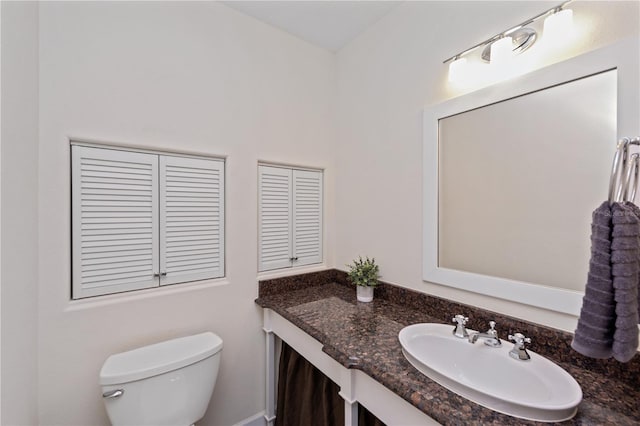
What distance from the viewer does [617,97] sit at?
0.90 meters

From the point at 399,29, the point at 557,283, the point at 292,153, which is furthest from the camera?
the point at 292,153

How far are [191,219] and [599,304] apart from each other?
1.64m

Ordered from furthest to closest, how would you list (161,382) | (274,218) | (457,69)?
(274,218), (457,69), (161,382)

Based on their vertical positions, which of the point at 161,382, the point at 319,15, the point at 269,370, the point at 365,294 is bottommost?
the point at 269,370

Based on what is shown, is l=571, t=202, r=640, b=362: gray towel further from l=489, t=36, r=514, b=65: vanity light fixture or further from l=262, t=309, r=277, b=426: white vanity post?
l=262, t=309, r=277, b=426: white vanity post

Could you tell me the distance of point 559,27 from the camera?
1.00m

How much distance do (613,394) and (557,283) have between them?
13.8 inches

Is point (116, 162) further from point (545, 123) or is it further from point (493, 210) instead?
point (545, 123)

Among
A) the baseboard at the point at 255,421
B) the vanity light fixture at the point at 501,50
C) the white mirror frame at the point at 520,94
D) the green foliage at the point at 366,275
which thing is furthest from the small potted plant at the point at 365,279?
the vanity light fixture at the point at 501,50

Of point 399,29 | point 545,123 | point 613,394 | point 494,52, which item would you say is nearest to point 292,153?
point 399,29

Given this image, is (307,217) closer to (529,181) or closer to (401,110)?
(401,110)

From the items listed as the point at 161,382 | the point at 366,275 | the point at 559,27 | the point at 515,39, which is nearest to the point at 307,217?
the point at 366,275

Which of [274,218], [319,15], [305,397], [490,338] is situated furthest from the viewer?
[274,218]

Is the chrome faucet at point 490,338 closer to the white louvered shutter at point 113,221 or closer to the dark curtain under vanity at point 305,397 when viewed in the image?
the dark curtain under vanity at point 305,397
